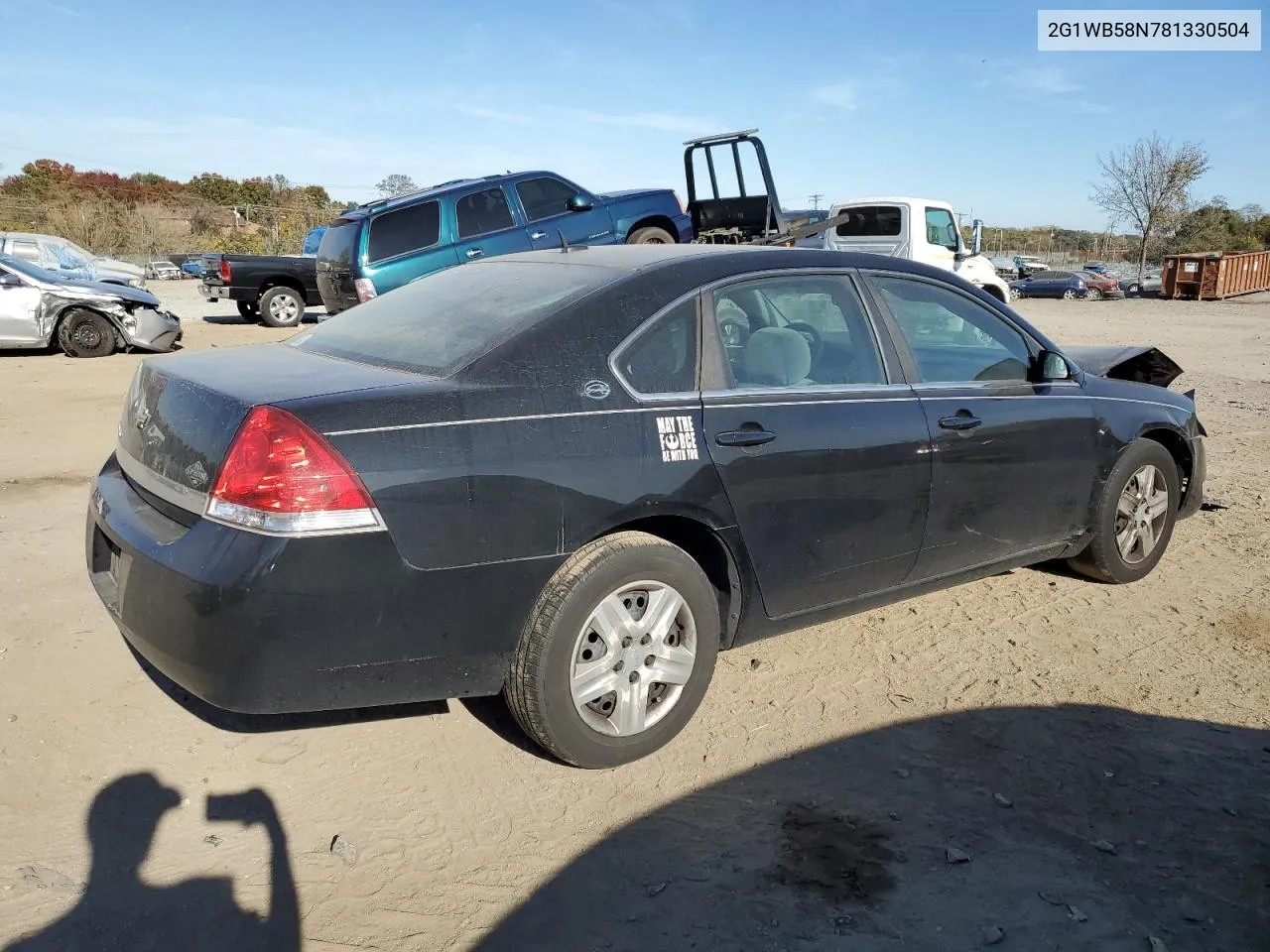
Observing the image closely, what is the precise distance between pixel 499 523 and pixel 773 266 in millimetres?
1560

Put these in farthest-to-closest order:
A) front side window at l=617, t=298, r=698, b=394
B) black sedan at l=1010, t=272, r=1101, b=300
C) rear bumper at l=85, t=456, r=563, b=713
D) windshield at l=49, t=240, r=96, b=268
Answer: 1. black sedan at l=1010, t=272, r=1101, b=300
2. windshield at l=49, t=240, r=96, b=268
3. front side window at l=617, t=298, r=698, b=394
4. rear bumper at l=85, t=456, r=563, b=713

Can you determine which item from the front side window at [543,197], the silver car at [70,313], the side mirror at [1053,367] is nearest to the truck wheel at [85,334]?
the silver car at [70,313]

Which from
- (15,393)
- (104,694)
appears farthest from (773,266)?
(15,393)

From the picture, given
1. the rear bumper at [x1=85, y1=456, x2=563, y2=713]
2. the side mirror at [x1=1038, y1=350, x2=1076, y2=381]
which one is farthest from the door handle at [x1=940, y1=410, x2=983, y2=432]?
the rear bumper at [x1=85, y1=456, x2=563, y2=713]

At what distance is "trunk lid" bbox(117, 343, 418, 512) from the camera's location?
2.81 meters

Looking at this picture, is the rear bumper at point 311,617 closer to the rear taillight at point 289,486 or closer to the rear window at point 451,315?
the rear taillight at point 289,486

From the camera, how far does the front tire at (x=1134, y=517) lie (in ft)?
15.4

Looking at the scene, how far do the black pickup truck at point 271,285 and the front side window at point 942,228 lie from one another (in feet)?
34.2

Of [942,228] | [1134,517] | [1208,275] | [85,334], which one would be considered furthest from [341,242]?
[1208,275]

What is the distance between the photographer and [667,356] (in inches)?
131

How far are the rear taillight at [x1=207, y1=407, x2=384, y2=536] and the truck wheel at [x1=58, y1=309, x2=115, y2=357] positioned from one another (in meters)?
12.2

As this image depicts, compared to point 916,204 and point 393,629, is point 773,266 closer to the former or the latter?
point 393,629

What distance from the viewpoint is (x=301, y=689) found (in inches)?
107

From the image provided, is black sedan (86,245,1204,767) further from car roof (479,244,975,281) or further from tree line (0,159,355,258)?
tree line (0,159,355,258)
